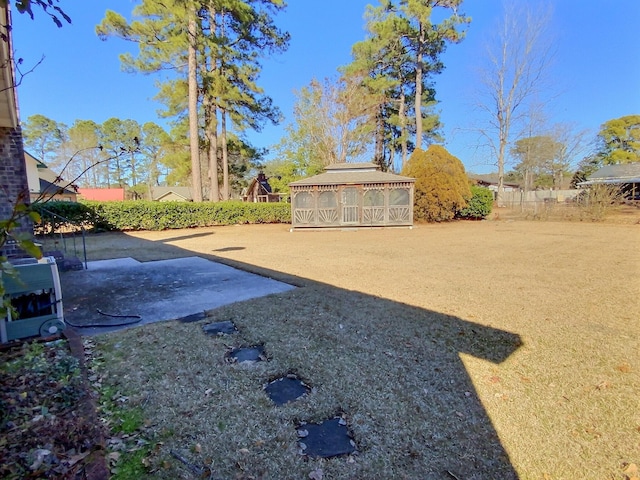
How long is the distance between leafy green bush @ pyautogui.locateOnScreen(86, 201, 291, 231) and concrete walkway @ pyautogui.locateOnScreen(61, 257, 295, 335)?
9056mm

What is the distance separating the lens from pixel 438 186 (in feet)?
59.2

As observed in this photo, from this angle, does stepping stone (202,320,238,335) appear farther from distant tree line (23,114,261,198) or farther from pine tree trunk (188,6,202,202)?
distant tree line (23,114,261,198)

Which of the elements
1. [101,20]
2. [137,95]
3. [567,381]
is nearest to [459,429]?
[567,381]

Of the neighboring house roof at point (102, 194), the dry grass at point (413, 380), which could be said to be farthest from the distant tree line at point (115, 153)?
the dry grass at point (413, 380)

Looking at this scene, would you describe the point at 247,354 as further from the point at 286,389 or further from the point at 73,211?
the point at 73,211

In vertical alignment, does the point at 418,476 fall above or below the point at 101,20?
below

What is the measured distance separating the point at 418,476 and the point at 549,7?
91.4ft

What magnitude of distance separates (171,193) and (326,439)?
1838 inches

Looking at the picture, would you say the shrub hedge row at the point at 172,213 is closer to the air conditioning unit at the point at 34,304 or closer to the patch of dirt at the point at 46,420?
the air conditioning unit at the point at 34,304

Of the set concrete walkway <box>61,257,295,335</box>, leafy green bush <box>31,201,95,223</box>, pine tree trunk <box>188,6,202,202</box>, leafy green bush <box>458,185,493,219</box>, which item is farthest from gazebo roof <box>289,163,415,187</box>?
concrete walkway <box>61,257,295,335</box>

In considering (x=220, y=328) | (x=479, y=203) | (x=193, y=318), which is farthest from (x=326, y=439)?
(x=479, y=203)

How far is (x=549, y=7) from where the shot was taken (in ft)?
67.1

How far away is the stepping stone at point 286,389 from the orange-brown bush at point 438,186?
56.1 feet

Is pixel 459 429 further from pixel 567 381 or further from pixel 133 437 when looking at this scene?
pixel 133 437
